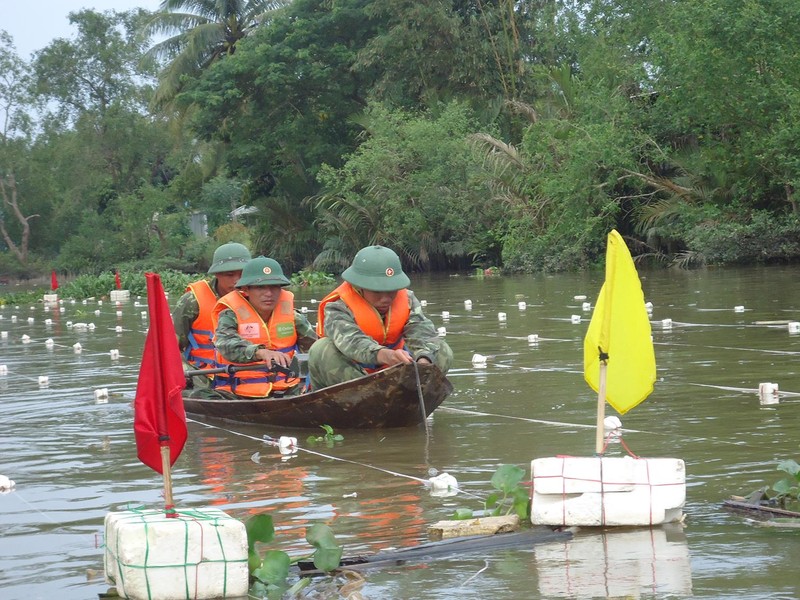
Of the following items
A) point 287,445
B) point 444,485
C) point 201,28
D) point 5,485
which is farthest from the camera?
point 201,28

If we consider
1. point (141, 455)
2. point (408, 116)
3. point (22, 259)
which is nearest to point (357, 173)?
point (408, 116)

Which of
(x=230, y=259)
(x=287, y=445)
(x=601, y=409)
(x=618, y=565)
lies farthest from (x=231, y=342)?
(x=618, y=565)

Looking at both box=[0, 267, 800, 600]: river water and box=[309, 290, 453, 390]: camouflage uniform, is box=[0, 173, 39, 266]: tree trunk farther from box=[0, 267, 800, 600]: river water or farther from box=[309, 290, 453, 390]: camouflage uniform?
box=[309, 290, 453, 390]: camouflage uniform

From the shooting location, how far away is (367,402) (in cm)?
937

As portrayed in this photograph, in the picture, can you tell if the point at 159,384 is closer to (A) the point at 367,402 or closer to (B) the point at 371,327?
(A) the point at 367,402

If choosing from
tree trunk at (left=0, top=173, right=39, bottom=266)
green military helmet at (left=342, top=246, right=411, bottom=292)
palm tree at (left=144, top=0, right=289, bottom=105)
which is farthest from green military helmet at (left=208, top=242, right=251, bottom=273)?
tree trunk at (left=0, top=173, right=39, bottom=266)

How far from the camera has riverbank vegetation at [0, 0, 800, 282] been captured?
29.6 m

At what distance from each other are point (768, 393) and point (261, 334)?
414 centimetres

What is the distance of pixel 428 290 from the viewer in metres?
30.7

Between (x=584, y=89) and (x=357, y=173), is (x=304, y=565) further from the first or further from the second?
(x=357, y=173)

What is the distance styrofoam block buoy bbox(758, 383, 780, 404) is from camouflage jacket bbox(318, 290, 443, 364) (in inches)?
100

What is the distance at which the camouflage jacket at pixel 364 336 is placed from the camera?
9.30 metres

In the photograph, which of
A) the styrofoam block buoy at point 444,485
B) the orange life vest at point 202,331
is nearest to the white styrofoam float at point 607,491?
the styrofoam block buoy at point 444,485

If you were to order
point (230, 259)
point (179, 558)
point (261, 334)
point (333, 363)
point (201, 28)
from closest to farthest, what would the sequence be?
point (179, 558), point (333, 363), point (261, 334), point (230, 259), point (201, 28)
